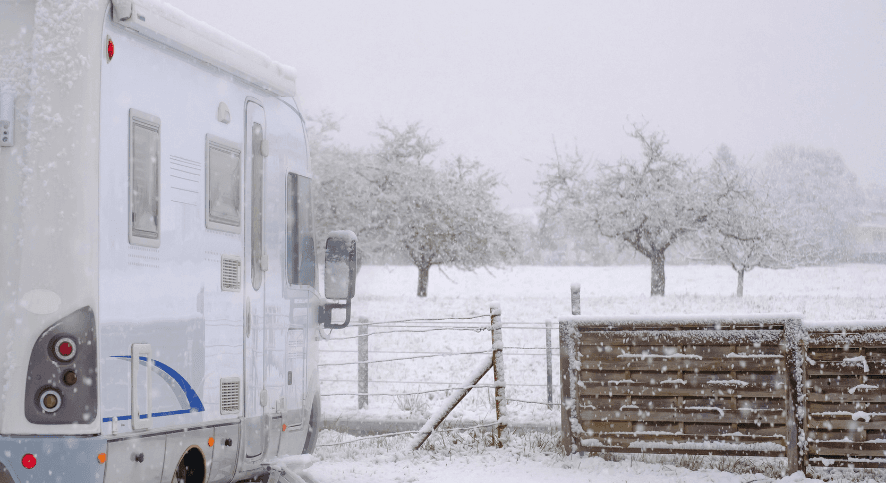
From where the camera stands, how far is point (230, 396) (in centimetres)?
506

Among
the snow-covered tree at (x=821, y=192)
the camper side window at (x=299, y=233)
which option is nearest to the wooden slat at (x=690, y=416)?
the camper side window at (x=299, y=233)

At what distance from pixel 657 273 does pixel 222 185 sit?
30.4 meters

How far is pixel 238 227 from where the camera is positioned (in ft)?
17.1

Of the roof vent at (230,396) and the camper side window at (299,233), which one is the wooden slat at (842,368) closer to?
the camper side window at (299,233)

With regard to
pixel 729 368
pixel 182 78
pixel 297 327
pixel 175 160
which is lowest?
pixel 729 368

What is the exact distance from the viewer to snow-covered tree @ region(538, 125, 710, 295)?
32.7 metres

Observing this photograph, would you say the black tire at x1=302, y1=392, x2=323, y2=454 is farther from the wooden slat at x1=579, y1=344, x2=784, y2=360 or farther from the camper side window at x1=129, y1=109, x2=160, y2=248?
the wooden slat at x1=579, y1=344, x2=784, y2=360

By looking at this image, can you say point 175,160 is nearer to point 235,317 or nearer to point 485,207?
point 235,317

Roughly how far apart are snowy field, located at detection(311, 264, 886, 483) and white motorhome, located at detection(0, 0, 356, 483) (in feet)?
8.81

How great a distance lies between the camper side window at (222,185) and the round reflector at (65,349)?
1.20m

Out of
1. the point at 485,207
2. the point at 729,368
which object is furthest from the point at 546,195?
the point at 729,368

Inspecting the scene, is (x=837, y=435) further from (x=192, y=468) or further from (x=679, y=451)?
(x=192, y=468)

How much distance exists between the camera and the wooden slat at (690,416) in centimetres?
733

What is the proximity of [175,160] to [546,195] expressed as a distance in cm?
3209
